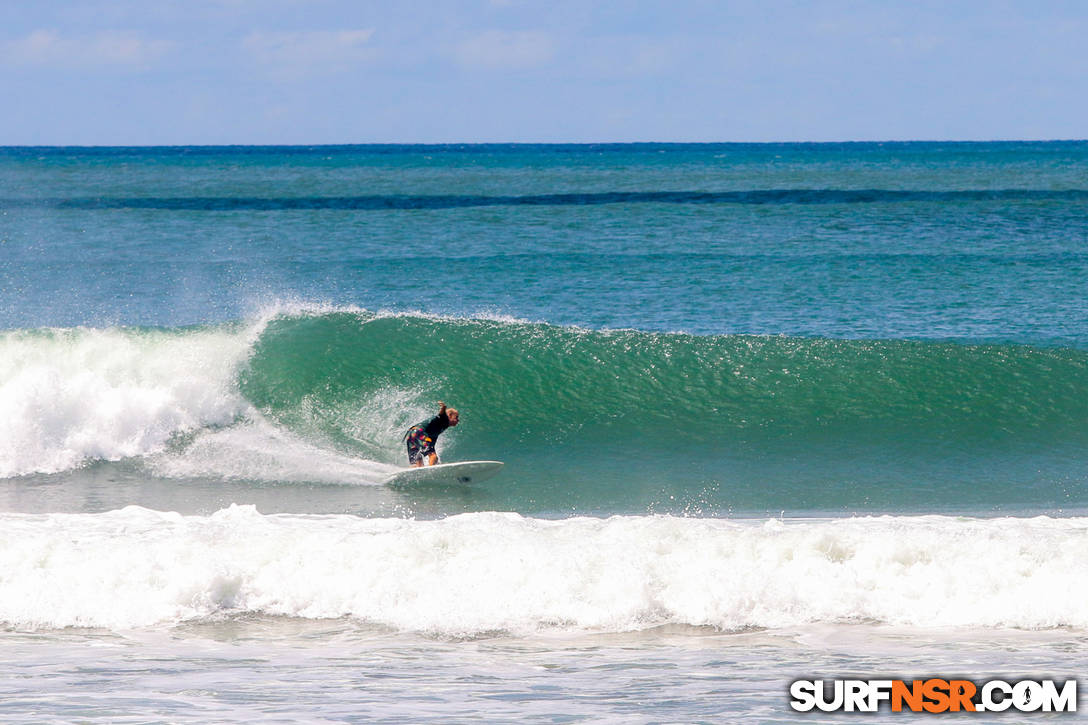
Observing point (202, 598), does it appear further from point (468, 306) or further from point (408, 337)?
point (468, 306)

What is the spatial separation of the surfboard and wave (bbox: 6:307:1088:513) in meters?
0.48

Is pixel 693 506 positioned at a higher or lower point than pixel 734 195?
lower

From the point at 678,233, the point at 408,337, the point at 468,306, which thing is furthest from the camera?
the point at 678,233

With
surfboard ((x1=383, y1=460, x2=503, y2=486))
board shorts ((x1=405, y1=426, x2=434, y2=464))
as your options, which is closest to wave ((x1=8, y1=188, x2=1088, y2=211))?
board shorts ((x1=405, y1=426, x2=434, y2=464))

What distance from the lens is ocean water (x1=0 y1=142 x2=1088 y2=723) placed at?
25.5 feet

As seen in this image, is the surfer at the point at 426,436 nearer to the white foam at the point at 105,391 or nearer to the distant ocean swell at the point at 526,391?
the distant ocean swell at the point at 526,391

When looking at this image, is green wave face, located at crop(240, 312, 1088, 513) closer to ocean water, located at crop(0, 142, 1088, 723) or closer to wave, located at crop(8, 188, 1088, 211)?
ocean water, located at crop(0, 142, 1088, 723)

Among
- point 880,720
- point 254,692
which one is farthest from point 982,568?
point 254,692

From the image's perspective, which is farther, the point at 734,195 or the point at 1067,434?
the point at 734,195

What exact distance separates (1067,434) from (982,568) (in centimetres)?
709

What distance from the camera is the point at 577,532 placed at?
10383 millimetres

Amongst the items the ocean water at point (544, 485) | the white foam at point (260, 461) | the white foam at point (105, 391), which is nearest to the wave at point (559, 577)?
the ocean water at point (544, 485)

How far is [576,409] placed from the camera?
16500 mm

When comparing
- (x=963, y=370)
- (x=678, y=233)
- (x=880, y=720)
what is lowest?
(x=880, y=720)
